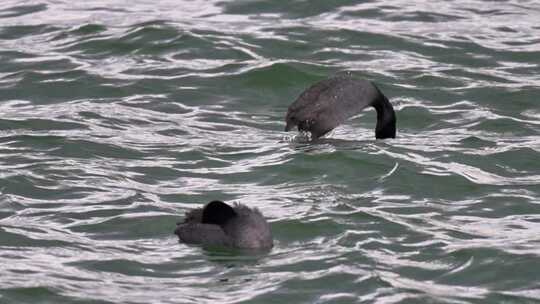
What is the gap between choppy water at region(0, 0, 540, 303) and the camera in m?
10.7

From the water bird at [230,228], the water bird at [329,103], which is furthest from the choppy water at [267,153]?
the water bird at [329,103]

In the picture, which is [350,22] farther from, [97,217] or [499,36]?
[97,217]

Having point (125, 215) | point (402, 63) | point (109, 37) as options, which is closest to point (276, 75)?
point (402, 63)

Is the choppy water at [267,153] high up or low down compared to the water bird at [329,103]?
down

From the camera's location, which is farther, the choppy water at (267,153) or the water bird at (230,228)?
the water bird at (230,228)

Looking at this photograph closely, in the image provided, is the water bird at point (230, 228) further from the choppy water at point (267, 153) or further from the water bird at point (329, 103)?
the water bird at point (329, 103)

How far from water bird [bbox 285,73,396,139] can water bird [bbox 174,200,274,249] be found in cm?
308

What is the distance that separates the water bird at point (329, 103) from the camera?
1416 centimetres

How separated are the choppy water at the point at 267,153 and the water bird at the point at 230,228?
4.5 inches

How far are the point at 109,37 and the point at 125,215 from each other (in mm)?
7801

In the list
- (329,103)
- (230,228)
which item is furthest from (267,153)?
(230,228)

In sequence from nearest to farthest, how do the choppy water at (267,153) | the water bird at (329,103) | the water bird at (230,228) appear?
1. the choppy water at (267,153)
2. the water bird at (230,228)
3. the water bird at (329,103)

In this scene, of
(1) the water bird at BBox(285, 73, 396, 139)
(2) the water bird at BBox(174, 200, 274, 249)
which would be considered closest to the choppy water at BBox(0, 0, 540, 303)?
(2) the water bird at BBox(174, 200, 274, 249)

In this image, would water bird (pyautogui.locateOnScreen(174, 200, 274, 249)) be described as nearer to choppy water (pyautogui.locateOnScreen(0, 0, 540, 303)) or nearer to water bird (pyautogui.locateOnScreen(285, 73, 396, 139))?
choppy water (pyautogui.locateOnScreen(0, 0, 540, 303))
